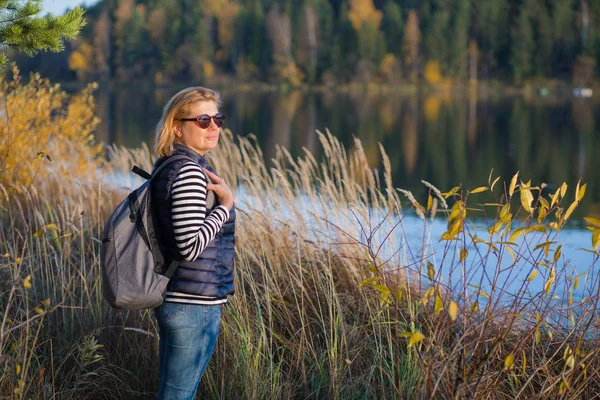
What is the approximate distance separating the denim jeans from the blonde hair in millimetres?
575

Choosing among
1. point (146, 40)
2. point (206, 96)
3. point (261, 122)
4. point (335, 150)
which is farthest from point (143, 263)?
point (146, 40)

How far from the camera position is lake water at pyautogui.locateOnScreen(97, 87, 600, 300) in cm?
1420

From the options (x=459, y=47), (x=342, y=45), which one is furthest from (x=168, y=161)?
(x=342, y=45)

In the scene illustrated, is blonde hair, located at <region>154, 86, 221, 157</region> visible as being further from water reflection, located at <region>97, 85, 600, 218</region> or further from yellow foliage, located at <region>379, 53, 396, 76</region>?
yellow foliage, located at <region>379, 53, 396, 76</region>

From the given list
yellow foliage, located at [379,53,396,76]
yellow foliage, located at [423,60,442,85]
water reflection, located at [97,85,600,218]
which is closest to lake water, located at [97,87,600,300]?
water reflection, located at [97,85,600,218]

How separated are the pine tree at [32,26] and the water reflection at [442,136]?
9351mm

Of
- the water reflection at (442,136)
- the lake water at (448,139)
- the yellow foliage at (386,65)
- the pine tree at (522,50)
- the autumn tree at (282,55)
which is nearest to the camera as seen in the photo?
the lake water at (448,139)

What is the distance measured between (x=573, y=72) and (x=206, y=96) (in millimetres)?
58743

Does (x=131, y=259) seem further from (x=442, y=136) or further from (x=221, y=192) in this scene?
(x=442, y=136)

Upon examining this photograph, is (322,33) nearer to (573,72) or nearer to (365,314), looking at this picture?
(573,72)

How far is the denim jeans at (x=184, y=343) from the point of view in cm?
271

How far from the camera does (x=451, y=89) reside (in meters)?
59.4

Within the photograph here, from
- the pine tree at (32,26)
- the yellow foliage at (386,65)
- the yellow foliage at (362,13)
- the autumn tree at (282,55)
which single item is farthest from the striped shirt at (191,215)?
the yellow foliage at (362,13)

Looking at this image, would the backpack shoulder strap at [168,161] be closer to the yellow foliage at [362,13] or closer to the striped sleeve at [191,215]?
the striped sleeve at [191,215]
